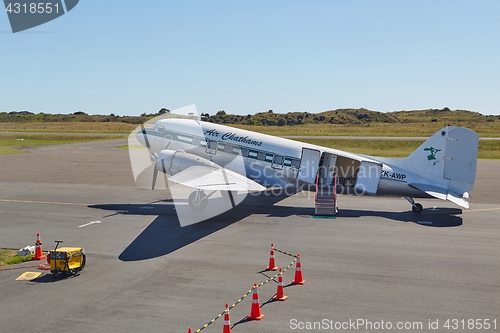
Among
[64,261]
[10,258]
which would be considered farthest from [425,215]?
[10,258]

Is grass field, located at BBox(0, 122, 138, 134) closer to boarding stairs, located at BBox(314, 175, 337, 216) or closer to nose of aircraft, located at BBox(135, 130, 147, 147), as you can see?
nose of aircraft, located at BBox(135, 130, 147, 147)

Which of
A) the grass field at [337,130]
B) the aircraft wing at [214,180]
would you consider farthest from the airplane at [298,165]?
the grass field at [337,130]

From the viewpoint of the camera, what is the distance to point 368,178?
23.0 metres

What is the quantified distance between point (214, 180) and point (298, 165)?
4.73m

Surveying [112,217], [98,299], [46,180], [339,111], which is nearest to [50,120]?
[339,111]

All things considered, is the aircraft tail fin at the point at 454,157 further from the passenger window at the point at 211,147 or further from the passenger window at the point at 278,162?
the passenger window at the point at 211,147

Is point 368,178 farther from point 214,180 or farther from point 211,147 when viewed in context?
point 211,147

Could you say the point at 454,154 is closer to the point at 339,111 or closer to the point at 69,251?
the point at 69,251

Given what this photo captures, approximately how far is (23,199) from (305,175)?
654 inches

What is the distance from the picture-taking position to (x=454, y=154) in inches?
864

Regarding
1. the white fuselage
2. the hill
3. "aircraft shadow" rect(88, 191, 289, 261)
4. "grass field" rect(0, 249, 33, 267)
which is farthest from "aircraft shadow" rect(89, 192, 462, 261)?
the hill

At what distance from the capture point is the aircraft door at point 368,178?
2289 cm

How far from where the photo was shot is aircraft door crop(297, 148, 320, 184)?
23828 millimetres

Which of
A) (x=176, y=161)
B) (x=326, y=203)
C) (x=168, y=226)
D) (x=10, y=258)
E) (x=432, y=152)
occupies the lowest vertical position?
(x=10, y=258)
